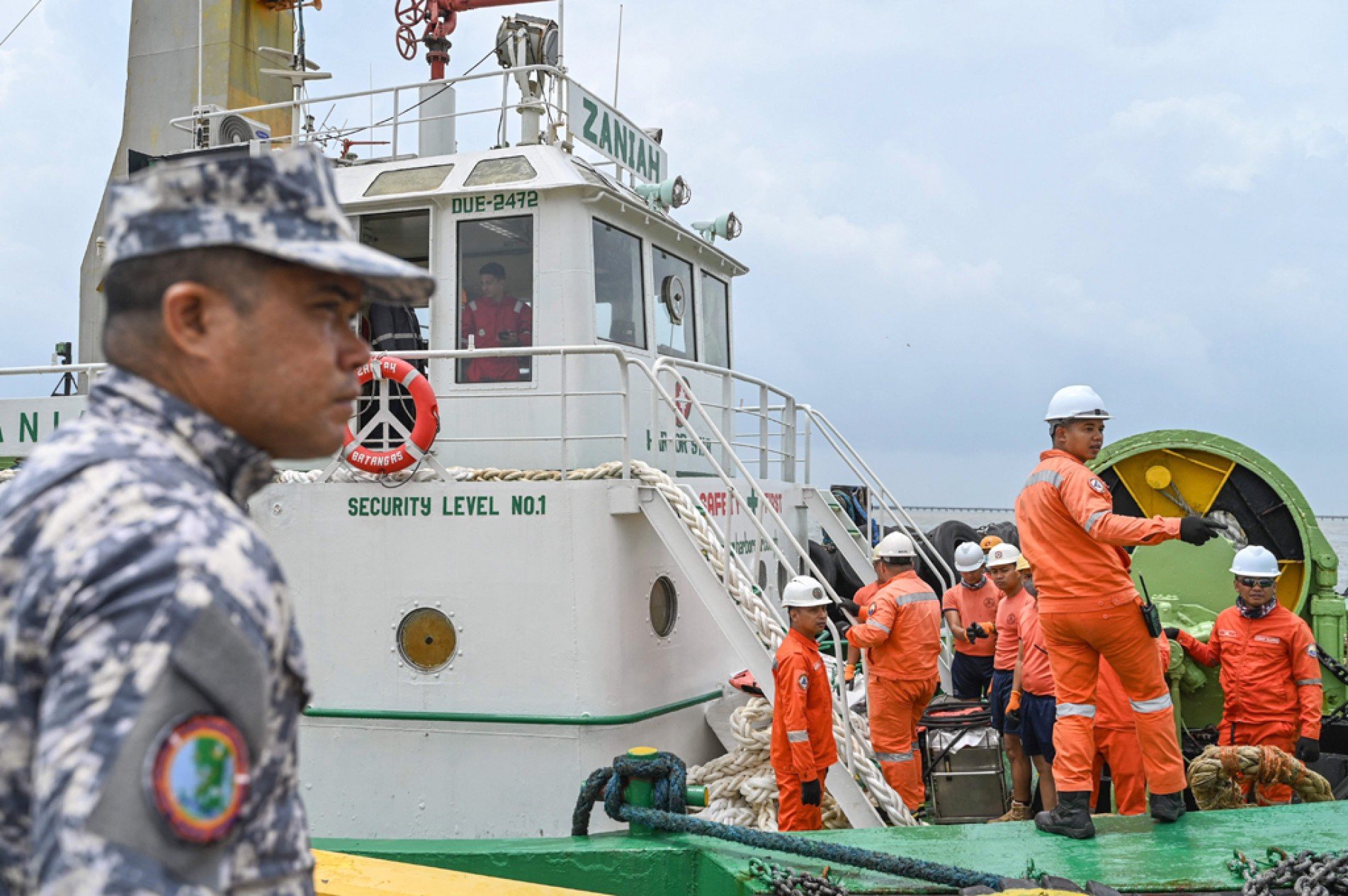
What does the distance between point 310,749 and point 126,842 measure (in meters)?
6.59

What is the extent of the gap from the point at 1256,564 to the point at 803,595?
108 inches

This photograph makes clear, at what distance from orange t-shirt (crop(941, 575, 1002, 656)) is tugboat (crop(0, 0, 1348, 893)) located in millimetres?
1155

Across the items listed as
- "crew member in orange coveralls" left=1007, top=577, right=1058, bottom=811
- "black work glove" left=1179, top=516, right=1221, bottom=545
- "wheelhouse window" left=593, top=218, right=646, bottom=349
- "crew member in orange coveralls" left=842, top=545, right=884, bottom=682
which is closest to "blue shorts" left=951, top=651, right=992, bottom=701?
"crew member in orange coveralls" left=842, top=545, right=884, bottom=682

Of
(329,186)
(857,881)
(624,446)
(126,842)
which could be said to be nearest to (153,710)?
(126,842)

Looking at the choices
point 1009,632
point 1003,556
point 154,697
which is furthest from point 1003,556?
point 154,697

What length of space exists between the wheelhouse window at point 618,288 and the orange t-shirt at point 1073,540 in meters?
3.93

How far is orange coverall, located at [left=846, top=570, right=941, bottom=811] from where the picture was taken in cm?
689

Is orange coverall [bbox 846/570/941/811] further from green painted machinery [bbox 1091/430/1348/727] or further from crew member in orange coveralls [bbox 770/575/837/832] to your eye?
green painted machinery [bbox 1091/430/1348/727]

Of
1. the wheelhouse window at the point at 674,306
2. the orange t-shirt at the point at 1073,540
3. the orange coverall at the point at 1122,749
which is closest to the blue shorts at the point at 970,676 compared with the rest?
the orange coverall at the point at 1122,749

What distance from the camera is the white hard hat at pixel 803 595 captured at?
6125 millimetres

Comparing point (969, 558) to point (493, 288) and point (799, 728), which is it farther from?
point (493, 288)

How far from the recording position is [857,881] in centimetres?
385

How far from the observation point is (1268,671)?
648cm

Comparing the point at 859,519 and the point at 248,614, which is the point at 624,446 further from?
the point at 859,519
